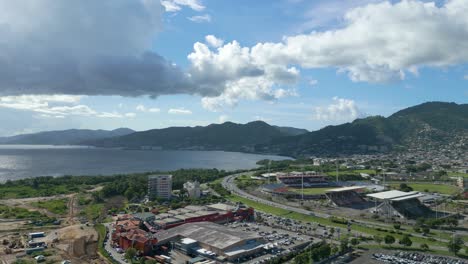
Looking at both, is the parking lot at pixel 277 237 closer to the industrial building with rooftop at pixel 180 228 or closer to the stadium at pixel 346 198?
the industrial building with rooftop at pixel 180 228

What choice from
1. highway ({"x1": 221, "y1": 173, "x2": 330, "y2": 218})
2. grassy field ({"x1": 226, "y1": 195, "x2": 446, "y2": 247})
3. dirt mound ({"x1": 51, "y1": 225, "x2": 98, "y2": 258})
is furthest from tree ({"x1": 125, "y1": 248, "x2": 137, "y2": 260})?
highway ({"x1": 221, "y1": 173, "x2": 330, "y2": 218})

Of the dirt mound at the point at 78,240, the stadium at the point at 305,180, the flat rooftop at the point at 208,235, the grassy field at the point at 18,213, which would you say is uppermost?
the stadium at the point at 305,180

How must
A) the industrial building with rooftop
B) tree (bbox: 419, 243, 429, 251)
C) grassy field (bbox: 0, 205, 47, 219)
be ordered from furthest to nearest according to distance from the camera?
grassy field (bbox: 0, 205, 47, 219) → tree (bbox: 419, 243, 429, 251) → the industrial building with rooftop

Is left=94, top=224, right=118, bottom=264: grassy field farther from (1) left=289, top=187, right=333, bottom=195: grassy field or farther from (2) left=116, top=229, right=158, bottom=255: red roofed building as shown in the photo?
(1) left=289, top=187, right=333, bottom=195: grassy field

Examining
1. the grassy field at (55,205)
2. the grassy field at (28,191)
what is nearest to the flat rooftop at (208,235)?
the grassy field at (55,205)

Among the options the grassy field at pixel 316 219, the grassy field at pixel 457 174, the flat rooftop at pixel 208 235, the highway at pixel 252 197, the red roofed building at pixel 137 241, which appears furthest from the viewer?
the grassy field at pixel 457 174

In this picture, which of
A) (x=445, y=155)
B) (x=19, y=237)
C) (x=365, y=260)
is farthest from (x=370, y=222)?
(x=445, y=155)
